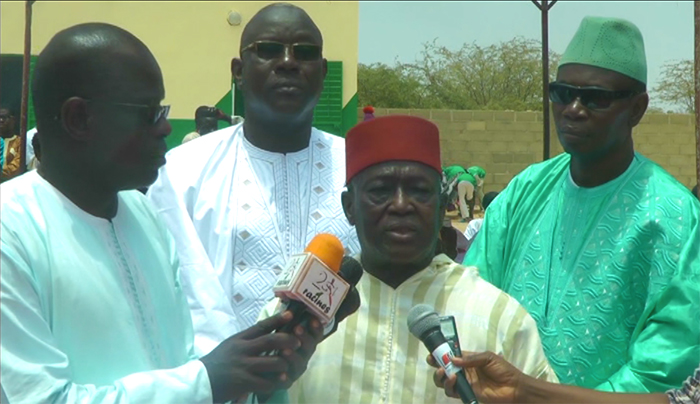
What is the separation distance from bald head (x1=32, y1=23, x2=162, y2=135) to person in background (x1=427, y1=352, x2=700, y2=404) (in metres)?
1.05

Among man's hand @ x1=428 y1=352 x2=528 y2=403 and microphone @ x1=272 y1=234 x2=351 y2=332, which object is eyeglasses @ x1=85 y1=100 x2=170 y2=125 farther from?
man's hand @ x1=428 y1=352 x2=528 y2=403

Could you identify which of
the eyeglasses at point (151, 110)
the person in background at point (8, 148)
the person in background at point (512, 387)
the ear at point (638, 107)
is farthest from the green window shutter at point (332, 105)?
the eyeglasses at point (151, 110)

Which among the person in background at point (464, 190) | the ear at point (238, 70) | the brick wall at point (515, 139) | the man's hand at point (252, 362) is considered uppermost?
the ear at point (238, 70)

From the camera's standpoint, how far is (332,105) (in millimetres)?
15344

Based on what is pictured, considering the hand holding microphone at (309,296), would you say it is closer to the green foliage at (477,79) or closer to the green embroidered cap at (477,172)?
the green embroidered cap at (477,172)

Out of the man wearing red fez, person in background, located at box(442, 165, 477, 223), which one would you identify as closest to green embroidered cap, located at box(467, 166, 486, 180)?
person in background, located at box(442, 165, 477, 223)

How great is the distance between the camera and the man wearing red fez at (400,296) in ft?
9.78

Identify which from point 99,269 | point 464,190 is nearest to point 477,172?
point 464,190

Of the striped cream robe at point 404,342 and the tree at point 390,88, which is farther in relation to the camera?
the tree at point 390,88

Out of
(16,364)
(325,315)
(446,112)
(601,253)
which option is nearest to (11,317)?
(16,364)

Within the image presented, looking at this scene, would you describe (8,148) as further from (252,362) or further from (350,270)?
(252,362)

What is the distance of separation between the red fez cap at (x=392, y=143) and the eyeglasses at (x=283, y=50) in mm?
805

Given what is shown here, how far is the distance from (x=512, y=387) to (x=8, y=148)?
835 centimetres

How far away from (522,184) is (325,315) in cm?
174
